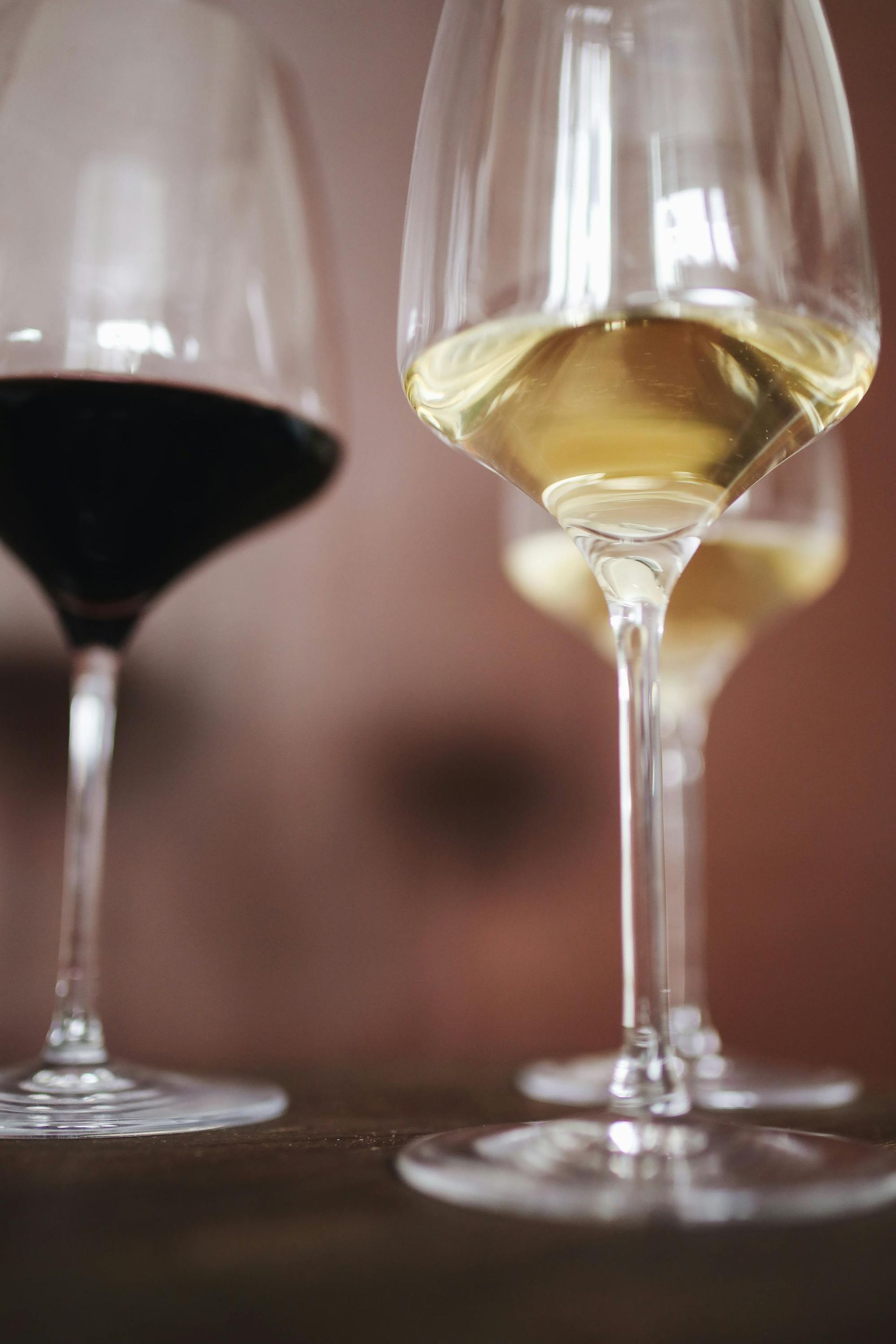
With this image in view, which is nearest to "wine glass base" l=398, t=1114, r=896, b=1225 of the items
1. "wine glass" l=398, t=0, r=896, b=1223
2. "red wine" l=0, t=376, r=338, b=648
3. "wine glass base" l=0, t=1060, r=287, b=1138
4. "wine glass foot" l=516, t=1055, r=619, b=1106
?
"wine glass" l=398, t=0, r=896, b=1223

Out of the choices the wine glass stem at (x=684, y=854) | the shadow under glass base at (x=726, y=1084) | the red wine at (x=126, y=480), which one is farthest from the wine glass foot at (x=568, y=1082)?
the red wine at (x=126, y=480)

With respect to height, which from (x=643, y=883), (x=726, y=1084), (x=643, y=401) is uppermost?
(x=643, y=401)

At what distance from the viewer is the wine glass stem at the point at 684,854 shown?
84 cm

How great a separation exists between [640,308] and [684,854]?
0.54 meters

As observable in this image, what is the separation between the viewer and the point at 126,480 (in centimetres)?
57

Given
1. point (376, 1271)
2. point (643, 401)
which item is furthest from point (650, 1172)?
point (643, 401)

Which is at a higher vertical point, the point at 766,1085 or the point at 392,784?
the point at 392,784

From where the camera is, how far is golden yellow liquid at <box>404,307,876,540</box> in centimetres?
39

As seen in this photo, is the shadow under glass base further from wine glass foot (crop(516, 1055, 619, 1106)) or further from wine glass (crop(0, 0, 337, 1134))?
wine glass (crop(0, 0, 337, 1134))

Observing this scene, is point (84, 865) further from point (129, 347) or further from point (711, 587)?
point (711, 587)

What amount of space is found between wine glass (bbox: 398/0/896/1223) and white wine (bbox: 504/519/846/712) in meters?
0.35

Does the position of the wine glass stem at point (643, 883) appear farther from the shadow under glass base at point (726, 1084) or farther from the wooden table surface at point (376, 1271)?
the shadow under glass base at point (726, 1084)

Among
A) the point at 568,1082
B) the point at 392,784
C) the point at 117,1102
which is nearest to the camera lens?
the point at 117,1102

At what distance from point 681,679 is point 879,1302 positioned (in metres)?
0.62
